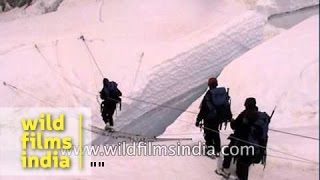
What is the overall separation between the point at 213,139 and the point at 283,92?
3.24 m

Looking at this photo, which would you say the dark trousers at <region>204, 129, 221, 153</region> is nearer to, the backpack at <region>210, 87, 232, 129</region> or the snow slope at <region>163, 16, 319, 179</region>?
the backpack at <region>210, 87, 232, 129</region>

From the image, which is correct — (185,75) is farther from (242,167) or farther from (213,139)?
(242,167)

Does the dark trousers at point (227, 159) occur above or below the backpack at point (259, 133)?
below

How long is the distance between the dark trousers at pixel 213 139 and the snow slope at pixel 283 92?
0.69m

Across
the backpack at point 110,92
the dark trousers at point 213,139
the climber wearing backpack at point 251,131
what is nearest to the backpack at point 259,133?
the climber wearing backpack at point 251,131

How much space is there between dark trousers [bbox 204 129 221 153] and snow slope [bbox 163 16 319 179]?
689 millimetres

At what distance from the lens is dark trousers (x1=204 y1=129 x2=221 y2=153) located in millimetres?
7246

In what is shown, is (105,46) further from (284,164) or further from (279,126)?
(284,164)

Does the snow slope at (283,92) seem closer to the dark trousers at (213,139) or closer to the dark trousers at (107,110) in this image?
the dark trousers at (213,139)

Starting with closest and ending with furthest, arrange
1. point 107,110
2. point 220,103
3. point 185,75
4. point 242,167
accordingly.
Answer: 1. point 242,167
2. point 220,103
3. point 107,110
4. point 185,75

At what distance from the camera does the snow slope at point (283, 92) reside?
756 centimetres

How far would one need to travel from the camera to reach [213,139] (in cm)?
739

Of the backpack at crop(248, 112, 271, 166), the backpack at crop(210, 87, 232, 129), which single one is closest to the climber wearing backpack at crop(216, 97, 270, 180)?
the backpack at crop(248, 112, 271, 166)

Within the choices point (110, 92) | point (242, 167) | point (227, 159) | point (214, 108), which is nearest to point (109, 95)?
point (110, 92)
